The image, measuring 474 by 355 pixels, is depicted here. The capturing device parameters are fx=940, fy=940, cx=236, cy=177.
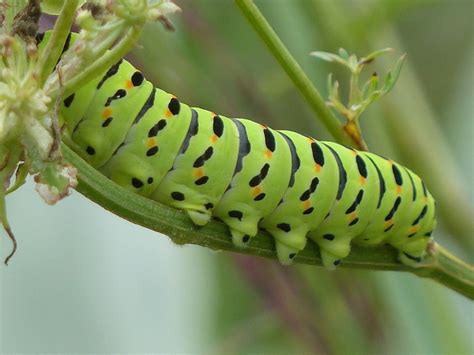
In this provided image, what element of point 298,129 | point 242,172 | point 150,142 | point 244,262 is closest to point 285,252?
point 242,172

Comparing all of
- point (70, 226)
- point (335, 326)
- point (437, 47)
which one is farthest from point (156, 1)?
point (437, 47)

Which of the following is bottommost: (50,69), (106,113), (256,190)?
(256,190)

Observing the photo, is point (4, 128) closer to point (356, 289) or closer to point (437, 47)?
point (356, 289)

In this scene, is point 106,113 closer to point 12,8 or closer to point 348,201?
point 12,8

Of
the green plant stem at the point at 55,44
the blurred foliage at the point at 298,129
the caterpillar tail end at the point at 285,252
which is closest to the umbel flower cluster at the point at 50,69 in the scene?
the green plant stem at the point at 55,44

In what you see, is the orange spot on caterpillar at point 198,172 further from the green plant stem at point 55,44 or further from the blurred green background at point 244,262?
the blurred green background at point 244,262
